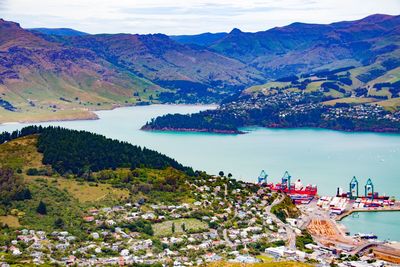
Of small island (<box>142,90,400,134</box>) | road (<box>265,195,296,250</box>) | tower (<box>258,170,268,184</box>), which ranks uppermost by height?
small island (<box>142,90,400,134</box>)

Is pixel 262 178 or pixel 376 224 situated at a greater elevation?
pixel 262 178

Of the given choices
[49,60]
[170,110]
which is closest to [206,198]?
[170,110]

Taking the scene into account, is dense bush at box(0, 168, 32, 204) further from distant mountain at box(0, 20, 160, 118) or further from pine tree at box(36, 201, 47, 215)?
distant mountain at box(0, 20, 160, 118)

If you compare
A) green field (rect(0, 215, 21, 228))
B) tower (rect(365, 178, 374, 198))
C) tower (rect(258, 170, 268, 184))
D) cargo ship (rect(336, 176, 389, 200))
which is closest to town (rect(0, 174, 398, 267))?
green field (rect(0, 215, 21, 228))

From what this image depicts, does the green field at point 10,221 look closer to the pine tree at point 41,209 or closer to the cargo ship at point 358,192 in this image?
the pine tree at point 41,209

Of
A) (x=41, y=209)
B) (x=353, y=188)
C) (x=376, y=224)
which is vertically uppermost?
(x=41, y=209)

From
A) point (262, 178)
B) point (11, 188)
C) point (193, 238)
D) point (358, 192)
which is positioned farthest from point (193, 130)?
point (193, 238)

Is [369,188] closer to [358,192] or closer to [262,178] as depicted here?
[358,192]
